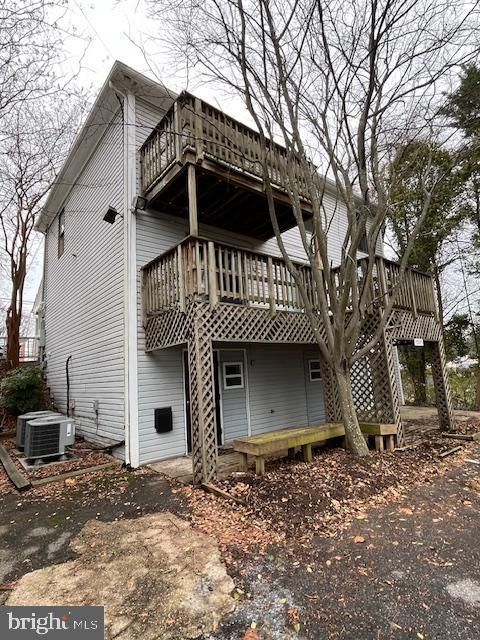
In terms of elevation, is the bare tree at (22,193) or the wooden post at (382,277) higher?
the bare tree at (22,193)

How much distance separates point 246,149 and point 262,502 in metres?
6.26

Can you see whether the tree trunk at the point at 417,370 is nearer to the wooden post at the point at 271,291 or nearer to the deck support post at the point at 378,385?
the deck support post at the point at 378,385

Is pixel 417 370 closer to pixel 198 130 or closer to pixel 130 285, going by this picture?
pixel 130 285

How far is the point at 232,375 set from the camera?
317 inches

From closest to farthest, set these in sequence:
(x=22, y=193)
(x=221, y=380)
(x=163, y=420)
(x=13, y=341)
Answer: (x=163, y=420) → (x=221, y=380) → (x=13, y=341) → (x=22, y=193)

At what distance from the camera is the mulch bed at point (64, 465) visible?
18.5 ft

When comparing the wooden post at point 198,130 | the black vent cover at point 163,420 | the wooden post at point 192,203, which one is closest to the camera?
the wooden post at point 192,203

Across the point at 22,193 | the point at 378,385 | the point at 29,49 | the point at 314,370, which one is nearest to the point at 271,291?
the point at 378,385

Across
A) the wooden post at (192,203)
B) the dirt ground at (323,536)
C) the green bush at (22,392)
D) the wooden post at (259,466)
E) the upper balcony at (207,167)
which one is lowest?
the dirt ground at (323,536)

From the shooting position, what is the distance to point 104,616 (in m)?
2.31

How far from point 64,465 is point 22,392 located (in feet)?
14.4

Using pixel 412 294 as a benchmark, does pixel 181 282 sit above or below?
below

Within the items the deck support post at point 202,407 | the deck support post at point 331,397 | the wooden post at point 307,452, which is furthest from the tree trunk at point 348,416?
the deck support post at point 202,407

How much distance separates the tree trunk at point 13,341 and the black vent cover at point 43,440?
5.97m
